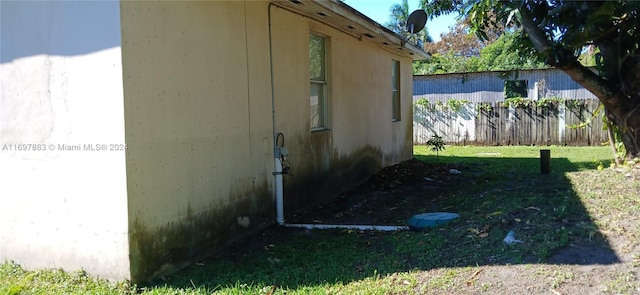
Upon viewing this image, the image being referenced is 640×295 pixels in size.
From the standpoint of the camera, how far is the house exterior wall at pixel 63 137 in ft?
12.9

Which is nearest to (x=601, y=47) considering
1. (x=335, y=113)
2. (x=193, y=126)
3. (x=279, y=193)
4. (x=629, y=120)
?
(x=629, y=120)

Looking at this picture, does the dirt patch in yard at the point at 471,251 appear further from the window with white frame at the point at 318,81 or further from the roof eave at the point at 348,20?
the roof eave at the point at 348,20

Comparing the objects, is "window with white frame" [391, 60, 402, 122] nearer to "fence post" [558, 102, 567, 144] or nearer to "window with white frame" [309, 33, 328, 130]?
"window with white frame" [309, 33, 328, 130]

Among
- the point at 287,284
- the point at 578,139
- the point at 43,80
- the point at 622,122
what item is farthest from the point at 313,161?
the point at 578,139

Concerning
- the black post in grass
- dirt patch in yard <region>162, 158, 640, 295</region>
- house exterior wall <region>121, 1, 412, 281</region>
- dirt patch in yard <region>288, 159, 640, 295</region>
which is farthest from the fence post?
dirt patch in yard <region>288, 159, 640, 295</region>

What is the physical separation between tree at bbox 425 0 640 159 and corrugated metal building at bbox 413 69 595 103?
43.0 ft

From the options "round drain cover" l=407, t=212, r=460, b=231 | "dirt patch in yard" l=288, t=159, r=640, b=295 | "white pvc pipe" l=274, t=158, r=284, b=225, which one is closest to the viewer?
"dirt patch in yard" l=288, t=159, r=640, b=295

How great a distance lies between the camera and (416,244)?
4.88 m

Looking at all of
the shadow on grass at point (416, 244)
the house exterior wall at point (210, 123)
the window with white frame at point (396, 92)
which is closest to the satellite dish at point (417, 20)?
the window with white frame at point (396, 92)

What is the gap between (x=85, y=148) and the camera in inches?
159

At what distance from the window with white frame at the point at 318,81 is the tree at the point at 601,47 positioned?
261cm

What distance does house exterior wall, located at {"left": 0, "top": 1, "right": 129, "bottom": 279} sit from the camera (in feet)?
12.9

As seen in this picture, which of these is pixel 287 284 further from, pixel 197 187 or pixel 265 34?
pixel 265 34

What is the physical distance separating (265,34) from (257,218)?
2.27 meters
